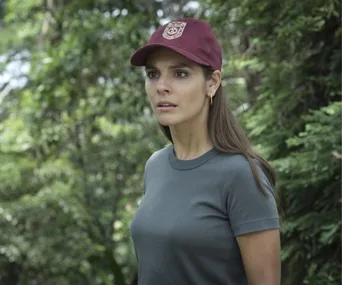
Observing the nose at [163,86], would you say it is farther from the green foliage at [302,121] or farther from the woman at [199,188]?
the green foliage at [302,121]

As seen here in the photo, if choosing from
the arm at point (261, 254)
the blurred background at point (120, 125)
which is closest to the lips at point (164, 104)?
the arm at point (261, 254)

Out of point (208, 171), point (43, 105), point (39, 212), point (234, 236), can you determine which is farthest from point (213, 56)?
point (39, 212)

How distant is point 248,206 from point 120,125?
6.14 m

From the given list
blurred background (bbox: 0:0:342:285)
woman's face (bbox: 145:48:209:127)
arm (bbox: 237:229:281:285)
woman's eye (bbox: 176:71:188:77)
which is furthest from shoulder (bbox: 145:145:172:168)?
blurred background (bbox: 0:0:342:285)

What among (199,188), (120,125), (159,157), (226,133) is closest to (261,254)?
(199,188)

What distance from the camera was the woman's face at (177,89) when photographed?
5.73ft

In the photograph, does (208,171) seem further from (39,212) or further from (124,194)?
(124,194)

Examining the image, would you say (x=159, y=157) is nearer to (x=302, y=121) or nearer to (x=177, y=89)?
(x=177, y=89)

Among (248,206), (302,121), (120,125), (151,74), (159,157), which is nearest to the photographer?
(248,206)

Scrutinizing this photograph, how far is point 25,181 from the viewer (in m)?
7.04

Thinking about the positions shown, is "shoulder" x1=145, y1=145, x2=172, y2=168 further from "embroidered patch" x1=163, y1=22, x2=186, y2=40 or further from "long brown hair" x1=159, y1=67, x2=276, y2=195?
"embroidered patch" x1=163, y1=22, x2=186, y2=40

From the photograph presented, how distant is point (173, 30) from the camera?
1765 mm

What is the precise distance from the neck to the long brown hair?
21 mm

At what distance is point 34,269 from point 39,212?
1.18m
